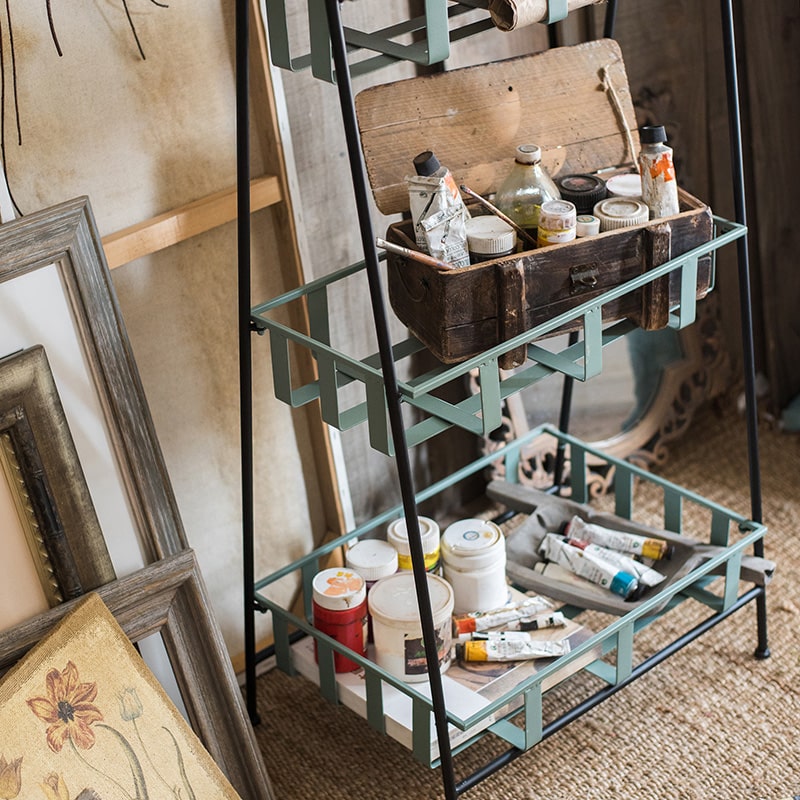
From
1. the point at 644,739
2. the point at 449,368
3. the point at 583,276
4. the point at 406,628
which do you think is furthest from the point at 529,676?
the point at 583,276

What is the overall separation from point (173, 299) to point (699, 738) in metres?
0.99

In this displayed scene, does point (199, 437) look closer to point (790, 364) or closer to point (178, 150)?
point (178, 150)

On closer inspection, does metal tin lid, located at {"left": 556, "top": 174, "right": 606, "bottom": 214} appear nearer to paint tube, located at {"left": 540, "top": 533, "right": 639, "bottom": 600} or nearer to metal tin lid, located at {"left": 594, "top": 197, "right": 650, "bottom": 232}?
metal tin lid, located at {"left": 594, "top": 197, "right": 650, "bottom": 232}

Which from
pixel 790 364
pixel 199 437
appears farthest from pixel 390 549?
pixel 790 364

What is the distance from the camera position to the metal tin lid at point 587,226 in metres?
1.42

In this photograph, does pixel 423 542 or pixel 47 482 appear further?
pixel 423 542

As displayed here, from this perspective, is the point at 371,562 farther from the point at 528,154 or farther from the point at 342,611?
the point at 528,154

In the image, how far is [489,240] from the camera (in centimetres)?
137

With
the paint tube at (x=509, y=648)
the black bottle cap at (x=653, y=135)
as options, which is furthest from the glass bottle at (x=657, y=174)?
the paint tube at (x=509, y=648)

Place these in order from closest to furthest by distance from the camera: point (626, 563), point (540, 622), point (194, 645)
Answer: point (194, 645)
point (540, 622)
point (626, 563)

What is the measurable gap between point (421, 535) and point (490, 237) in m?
0.48

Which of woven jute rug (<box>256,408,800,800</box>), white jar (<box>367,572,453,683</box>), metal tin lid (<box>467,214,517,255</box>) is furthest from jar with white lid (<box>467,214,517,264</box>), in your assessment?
woven jute rug (<box>256,408,800,800</box>)

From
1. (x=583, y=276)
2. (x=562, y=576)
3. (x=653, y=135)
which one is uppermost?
(x=653, y=135)

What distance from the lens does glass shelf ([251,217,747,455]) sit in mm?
1323
